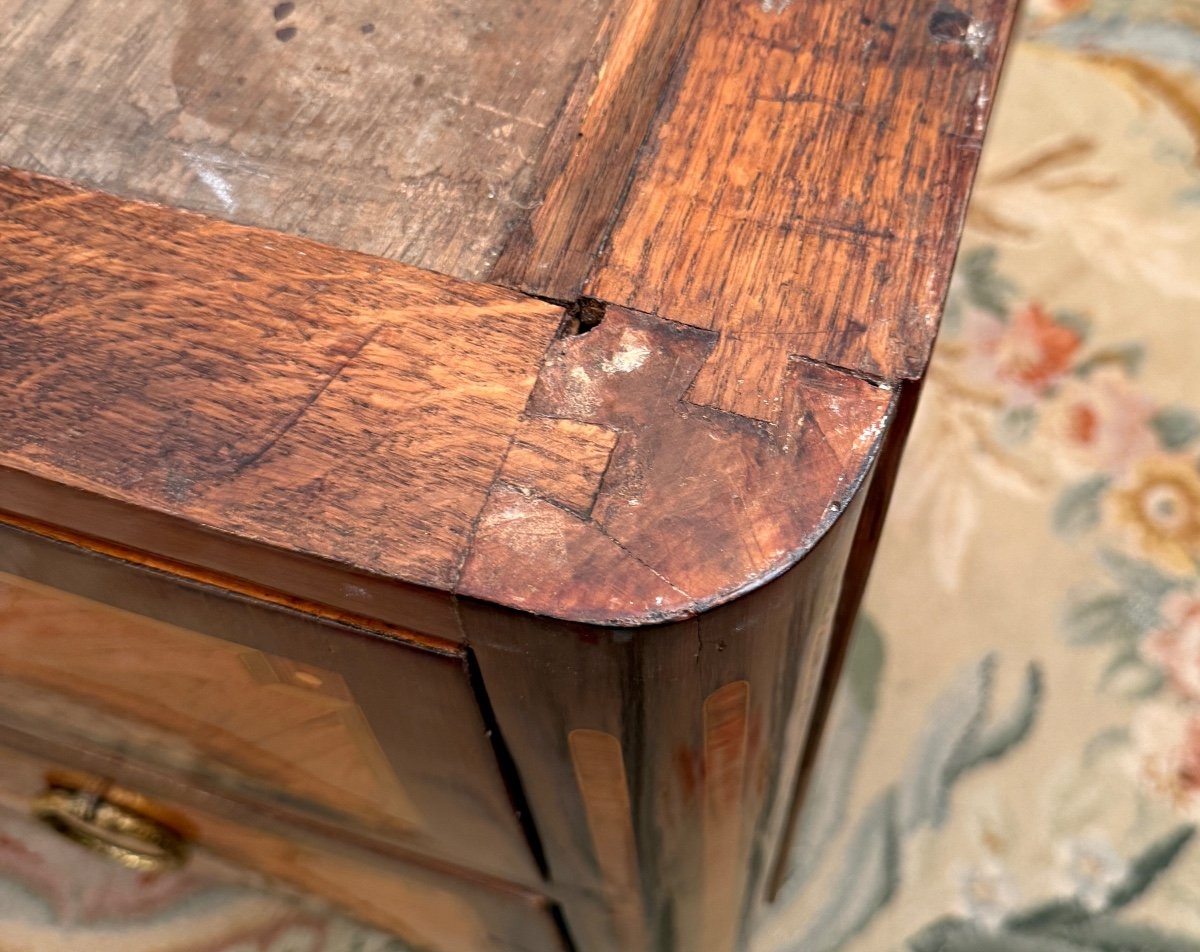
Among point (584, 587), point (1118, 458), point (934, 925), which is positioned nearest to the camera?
point (584, 587)

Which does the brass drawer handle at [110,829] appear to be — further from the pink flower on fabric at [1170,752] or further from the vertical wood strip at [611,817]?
the pink flower on fabric at [1170,752]

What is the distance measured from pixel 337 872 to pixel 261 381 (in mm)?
365

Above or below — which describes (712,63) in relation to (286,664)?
above

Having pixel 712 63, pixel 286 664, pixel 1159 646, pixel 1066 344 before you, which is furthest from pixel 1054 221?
pixel 286 664

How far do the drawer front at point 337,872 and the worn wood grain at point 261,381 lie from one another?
27cm

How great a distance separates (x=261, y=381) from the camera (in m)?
0.29

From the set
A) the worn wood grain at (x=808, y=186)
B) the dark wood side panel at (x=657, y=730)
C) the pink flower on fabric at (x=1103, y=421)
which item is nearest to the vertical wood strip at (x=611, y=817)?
the dark wood side panel at (x=657, y=730)

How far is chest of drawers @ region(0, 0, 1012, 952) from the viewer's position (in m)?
0.27

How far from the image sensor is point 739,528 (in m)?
0.26

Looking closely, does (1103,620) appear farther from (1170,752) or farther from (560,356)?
(560,356)

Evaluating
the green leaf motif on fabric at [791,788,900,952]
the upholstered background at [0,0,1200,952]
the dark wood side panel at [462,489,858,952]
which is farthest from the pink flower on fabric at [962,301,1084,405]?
the dark wood side panel at [462,489,858,952]

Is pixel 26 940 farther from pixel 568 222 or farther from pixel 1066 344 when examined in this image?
pixel 1066 344

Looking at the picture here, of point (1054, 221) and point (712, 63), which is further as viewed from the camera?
point (1054, 221)

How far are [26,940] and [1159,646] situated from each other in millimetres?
764
